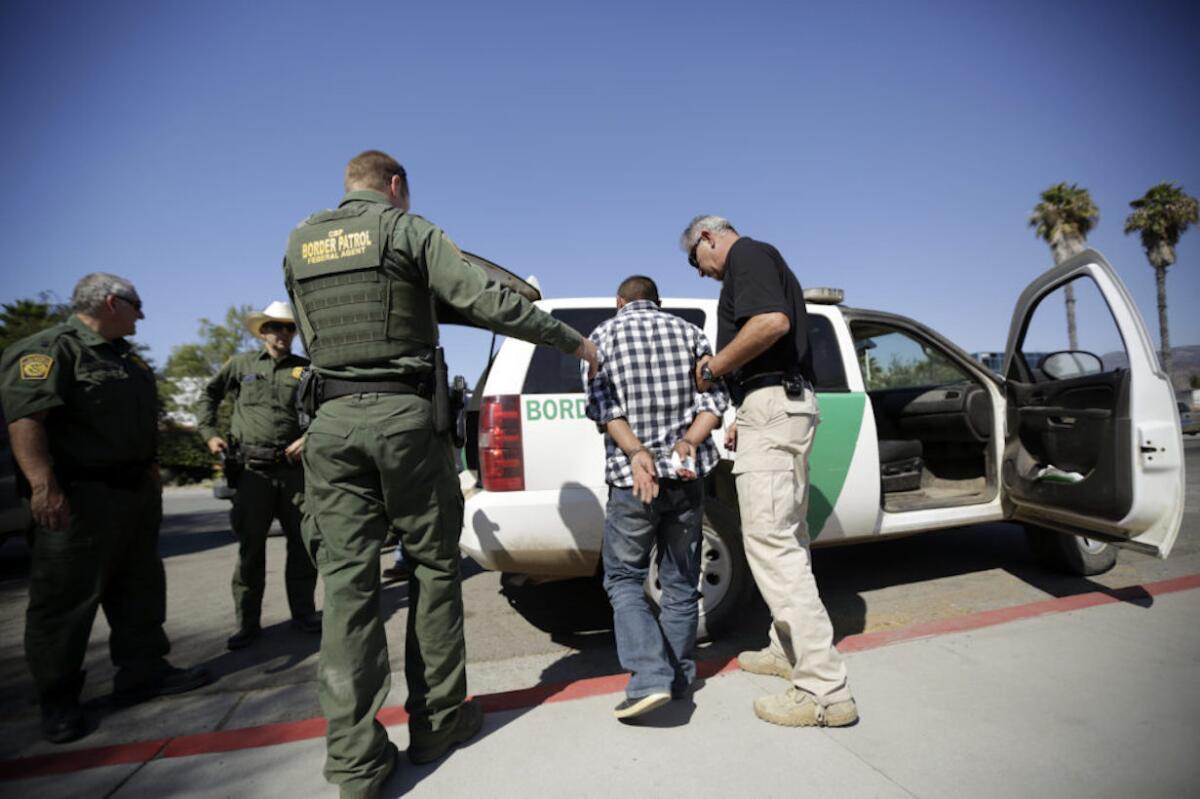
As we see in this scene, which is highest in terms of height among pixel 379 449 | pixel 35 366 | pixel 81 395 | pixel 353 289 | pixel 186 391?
pixel 186 391

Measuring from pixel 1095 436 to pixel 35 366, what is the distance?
17.3 ft

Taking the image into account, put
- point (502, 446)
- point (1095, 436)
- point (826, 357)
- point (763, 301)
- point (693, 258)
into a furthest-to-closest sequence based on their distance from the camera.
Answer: point (826, 357) → point (1095, 436) → point (502, 446) → point (693, 258) → point (763, 301)

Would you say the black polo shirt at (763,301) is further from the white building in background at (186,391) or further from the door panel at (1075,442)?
the white building in background at (186,391)

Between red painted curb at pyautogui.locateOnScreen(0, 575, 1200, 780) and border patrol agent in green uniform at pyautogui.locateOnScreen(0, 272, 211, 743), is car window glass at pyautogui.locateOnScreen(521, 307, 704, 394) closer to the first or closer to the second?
red painted curb at pyautogui.locateOnScreen(0, 575, 1200, 780)

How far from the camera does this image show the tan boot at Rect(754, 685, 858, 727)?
2160 millimetres

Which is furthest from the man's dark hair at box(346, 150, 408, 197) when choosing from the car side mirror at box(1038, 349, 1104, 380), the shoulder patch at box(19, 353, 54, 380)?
the car side mirror at box(1038, 349, 1104, 380)

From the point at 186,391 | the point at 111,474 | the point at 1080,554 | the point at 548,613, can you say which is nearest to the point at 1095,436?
the point at 1080,554

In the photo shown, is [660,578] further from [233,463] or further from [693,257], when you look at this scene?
[233,463]

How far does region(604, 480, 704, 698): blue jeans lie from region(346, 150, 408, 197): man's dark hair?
4.78ft

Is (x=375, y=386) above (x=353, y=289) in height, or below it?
below

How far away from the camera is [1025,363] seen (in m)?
4.04

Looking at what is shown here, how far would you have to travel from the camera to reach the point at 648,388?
2.37 m

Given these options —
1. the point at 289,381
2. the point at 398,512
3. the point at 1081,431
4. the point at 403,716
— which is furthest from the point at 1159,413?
the point at 289,381

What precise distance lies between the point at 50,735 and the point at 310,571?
148 cm
